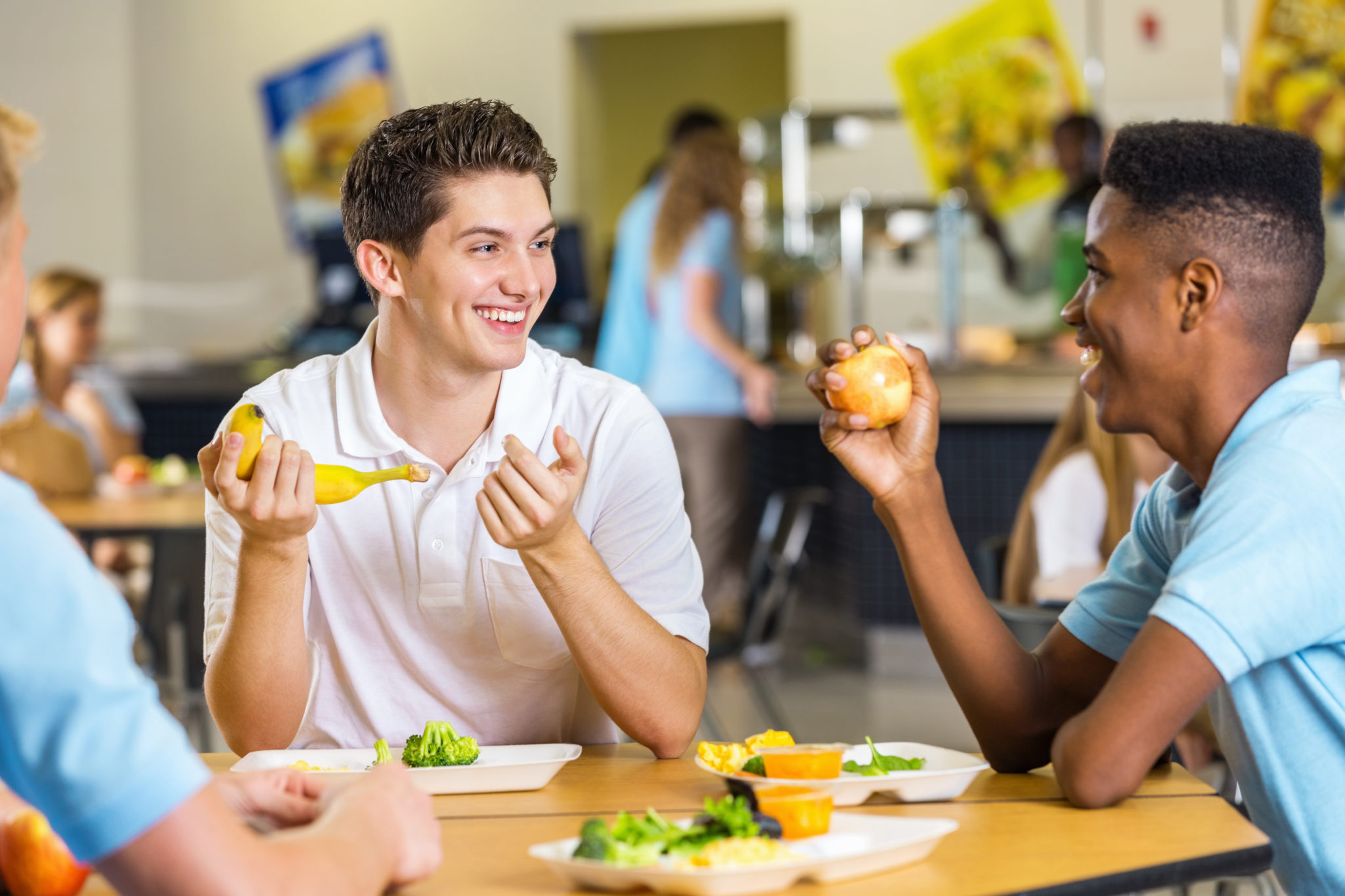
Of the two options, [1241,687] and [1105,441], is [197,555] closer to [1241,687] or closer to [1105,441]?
[1105,441]

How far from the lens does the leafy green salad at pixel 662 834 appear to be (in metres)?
1.10

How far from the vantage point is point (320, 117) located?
7.96 metres

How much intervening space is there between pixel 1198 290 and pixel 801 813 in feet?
2.06

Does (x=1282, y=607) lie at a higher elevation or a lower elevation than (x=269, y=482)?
lower

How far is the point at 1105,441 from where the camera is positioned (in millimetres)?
2670

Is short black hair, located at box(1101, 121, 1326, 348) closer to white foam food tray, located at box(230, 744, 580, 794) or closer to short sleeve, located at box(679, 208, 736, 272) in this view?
white foam food tray, located at box(230, 744, 580, 794)

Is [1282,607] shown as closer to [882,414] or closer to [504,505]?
[882,414]

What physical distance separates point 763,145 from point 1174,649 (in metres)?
4.79

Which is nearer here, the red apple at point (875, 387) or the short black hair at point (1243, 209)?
the short black hair at point (1243, 209)

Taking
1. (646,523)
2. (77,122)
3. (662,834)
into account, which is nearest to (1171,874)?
(662,834)

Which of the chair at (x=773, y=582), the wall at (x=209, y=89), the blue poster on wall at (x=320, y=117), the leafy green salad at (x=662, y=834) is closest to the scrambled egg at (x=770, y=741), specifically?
the leafy green salad at (x=662, y=834)

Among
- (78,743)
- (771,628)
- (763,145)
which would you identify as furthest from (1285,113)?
(78,743)

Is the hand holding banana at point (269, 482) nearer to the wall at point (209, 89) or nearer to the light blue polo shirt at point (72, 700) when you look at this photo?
the light blue polo shirt at point (72, 700)

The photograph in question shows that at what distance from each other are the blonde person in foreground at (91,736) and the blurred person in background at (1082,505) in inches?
75.8
